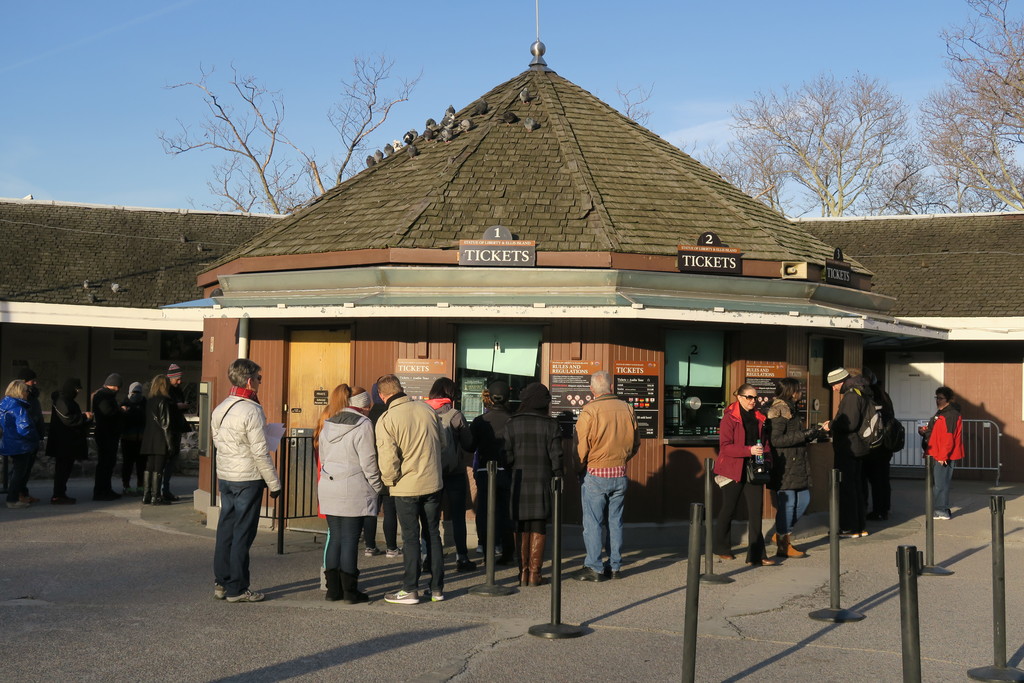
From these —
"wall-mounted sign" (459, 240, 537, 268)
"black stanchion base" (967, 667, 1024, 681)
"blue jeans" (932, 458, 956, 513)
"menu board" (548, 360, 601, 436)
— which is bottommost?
"black stanchion base" (967, 667, 1024, 681)

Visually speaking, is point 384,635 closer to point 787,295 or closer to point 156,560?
point 156,560

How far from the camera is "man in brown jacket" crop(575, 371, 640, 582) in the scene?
10031mm

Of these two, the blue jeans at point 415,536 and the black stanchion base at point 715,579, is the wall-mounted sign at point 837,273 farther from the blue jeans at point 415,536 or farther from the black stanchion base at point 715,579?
the blue jeans at point 415,536

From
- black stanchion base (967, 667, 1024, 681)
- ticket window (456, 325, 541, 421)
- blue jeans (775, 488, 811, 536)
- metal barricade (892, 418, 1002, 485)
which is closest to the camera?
black stanchion base (967, 667, 1024, 681)

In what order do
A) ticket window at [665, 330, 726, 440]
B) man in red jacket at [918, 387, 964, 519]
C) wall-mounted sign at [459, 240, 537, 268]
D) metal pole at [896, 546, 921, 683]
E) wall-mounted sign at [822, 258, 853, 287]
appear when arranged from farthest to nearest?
man in red jacket at [918, 387, 964, 519] < wall-mounted sign at [822, 258, 853, 287] < ticket window at [665, 330, 726, 440] < wall-mounted sign at [459, 240, 537, 268] < metal pole at [896, 546, 921, 683]

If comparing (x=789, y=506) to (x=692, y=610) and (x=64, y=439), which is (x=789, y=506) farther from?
(x=64, y=439)

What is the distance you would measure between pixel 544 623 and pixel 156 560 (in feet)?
15.1

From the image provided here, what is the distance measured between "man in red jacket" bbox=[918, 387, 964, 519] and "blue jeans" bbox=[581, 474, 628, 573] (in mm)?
6299

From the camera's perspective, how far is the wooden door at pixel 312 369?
13039mm

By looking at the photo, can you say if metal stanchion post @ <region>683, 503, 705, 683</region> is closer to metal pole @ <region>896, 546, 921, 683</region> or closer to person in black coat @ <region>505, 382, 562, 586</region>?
metal pole @ <region>896, 546, 921, 683</region>

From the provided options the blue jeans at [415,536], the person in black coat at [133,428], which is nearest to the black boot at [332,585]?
the blue jeans at [415,536]

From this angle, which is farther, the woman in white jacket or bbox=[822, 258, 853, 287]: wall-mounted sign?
bbox=[822, 258, 853, 287]: wall-mounted sign

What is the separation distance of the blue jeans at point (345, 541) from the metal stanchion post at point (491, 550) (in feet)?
3.48

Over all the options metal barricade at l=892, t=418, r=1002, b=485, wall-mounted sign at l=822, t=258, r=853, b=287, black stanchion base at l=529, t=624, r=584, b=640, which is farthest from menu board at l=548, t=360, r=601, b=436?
metal barricade at l=892, t=418, r=1002, b=485
